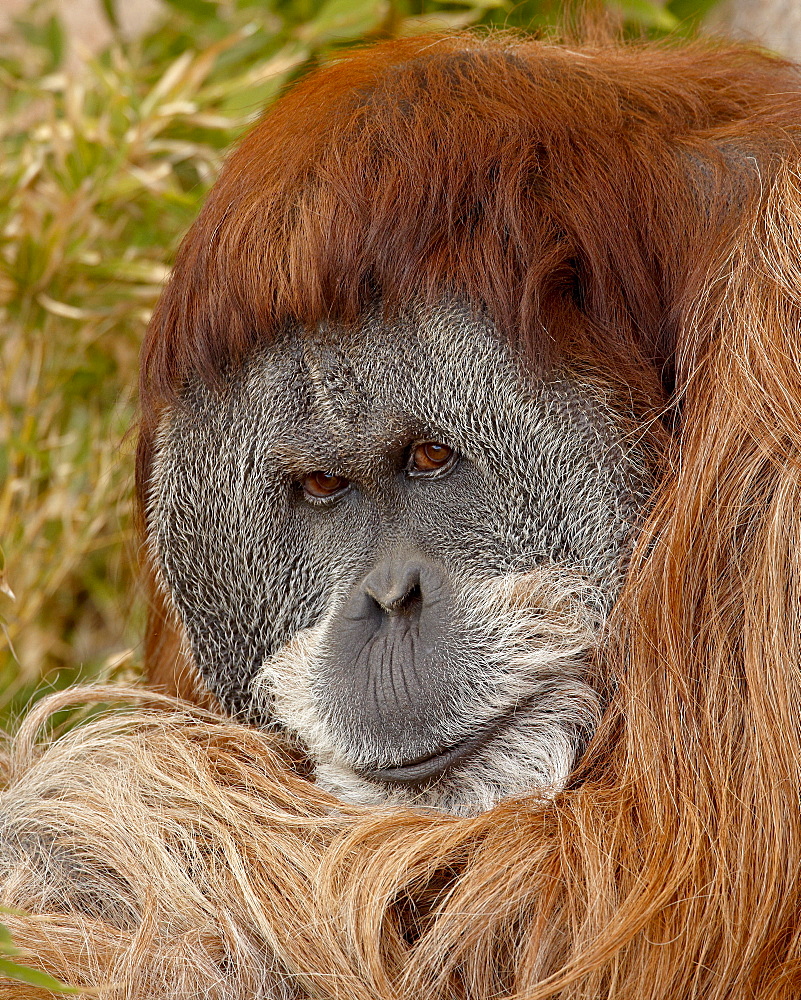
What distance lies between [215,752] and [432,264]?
0.79m

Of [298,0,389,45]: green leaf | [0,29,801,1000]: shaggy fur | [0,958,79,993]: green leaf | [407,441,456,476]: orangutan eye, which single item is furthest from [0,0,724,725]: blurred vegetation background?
[0,958,79,993]: green leaf

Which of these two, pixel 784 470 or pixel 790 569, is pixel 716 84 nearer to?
pixel 784 470

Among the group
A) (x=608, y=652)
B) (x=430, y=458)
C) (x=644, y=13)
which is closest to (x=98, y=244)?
(x=644, y=13)

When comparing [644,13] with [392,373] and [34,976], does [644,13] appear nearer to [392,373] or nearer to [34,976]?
[392,373]

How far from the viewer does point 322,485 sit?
1.75 metres

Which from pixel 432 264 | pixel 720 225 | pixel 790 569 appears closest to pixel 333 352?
pixel 432 264

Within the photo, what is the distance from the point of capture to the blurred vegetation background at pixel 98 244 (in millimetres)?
2670

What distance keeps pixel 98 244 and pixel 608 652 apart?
1744mm

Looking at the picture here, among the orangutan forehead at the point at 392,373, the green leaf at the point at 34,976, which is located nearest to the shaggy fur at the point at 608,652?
the orangutan forehead at the point at 392,373

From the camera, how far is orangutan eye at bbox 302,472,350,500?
1.73 metres

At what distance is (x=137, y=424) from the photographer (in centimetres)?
212

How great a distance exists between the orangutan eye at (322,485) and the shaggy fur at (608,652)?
21 centimetres

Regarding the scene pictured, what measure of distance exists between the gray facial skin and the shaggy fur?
5 cm

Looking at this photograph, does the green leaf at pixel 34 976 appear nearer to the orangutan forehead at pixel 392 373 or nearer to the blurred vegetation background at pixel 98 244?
the orangutan forehead at pixel 392 373
